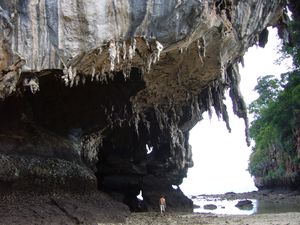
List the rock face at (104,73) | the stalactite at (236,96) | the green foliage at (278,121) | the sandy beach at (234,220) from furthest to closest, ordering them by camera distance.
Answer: the green foliage at (278,121) → the stalactite at (236,96) → the sandy beach at (234,220) → the rock face at (104,73)

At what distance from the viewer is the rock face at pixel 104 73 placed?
9.57 meters

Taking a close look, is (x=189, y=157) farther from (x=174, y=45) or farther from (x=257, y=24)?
(x=174, y=45)

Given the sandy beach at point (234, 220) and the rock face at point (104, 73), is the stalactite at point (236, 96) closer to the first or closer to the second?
the rock face at point (104, 73)

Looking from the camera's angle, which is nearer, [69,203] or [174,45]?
[174,45]

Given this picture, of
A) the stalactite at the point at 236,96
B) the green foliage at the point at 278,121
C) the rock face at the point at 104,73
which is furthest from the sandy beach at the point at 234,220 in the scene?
the green foliage at the point at 278,121

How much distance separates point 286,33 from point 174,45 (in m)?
7.33

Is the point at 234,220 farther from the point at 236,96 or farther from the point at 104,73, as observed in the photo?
the point at 104,73

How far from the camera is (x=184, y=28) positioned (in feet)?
36.0

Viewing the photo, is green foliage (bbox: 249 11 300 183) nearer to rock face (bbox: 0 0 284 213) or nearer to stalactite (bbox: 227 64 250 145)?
stalactite (bbox: 227 64 250 145)

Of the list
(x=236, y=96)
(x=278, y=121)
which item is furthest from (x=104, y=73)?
(x=278, y=121)

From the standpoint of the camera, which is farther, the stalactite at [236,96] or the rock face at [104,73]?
the stalactite at [236,96]

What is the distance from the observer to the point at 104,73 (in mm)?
11758

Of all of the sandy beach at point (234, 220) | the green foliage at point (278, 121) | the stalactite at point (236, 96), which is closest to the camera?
the sandy beach at point (234, 220)

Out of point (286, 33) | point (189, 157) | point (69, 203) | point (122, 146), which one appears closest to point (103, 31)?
point (69, 203)
